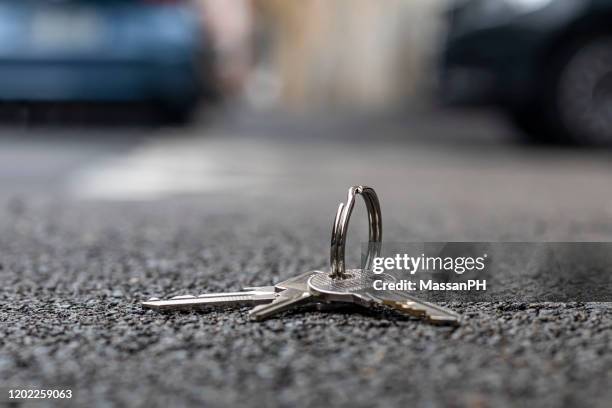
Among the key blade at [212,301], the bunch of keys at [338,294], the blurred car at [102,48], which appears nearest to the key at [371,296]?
the bunch of keys at [338,294]

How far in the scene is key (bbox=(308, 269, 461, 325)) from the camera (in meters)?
1.99

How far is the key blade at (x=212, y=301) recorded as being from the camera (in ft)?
7.01

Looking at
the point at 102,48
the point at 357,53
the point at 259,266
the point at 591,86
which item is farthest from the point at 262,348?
the point at 357,53

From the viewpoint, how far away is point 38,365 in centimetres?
179

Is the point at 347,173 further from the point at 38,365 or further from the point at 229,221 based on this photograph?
the point at 38,365

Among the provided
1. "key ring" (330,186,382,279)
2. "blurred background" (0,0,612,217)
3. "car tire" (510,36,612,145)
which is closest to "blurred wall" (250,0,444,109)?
"blurred background" (0,0,612,217)

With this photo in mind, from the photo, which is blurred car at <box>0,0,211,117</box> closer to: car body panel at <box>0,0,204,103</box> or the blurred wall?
car body panel at <box>0,0,204,103</box>

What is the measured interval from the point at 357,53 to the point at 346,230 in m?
9.87

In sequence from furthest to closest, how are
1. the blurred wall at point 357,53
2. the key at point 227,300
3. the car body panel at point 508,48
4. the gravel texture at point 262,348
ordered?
the blurred wall at point 357,53 < the car body panel at point 508,48 < the key at point 227,300 < the gravel texture at point 262,348

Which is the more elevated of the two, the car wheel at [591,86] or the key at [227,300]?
the car wheel at [591,86]

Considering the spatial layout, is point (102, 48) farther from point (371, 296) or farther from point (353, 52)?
point (353, 52)

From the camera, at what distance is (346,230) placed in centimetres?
200

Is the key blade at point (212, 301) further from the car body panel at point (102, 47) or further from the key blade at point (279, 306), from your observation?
the car body panel at point (102, 47)

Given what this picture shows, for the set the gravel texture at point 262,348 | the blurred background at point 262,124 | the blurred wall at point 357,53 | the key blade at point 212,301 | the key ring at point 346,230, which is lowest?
the gravel texture at point 262,348
